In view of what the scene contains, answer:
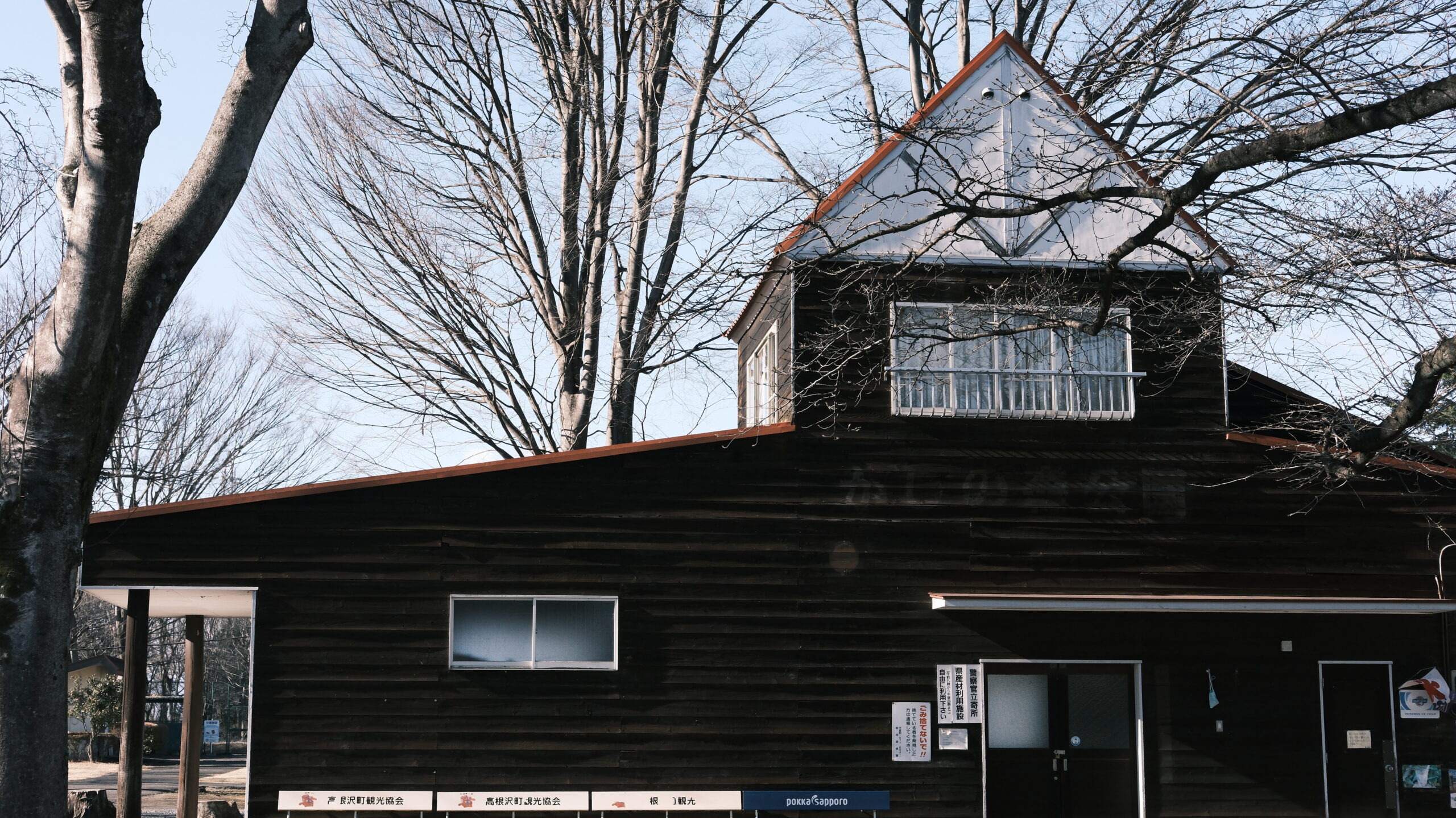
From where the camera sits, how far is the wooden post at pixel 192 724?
1304 centimetres

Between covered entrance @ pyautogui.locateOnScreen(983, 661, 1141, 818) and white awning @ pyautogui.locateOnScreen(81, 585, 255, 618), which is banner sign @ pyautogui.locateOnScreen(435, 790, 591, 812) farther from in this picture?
covered entrance @ pyautogui.locateOnScreen(983, 661, 1141, 818)

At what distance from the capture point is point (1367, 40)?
862 centimetres

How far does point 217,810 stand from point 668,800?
6386 millimetres

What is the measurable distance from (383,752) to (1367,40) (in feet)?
32.5

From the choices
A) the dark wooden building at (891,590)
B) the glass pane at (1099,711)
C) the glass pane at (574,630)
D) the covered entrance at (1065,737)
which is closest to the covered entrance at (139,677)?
the dark wooden building at (891,590)

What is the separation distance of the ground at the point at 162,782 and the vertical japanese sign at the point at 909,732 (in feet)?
31.9

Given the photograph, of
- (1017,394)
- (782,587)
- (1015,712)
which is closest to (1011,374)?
(1017,394)

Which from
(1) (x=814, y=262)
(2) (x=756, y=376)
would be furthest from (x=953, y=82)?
(2) (x=756, y=376)

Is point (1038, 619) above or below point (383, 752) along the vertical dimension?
above

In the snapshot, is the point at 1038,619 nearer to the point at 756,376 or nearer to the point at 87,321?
the point at 756,376

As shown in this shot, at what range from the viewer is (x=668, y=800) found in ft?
38.7

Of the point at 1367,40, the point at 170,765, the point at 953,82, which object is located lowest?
the point at 170,765

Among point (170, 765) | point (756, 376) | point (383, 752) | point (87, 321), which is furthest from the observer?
point (170, 765)

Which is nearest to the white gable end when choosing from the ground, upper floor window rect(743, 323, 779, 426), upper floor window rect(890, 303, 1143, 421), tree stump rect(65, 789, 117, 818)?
upper floor window rect(890, 303, 1143, 421)
